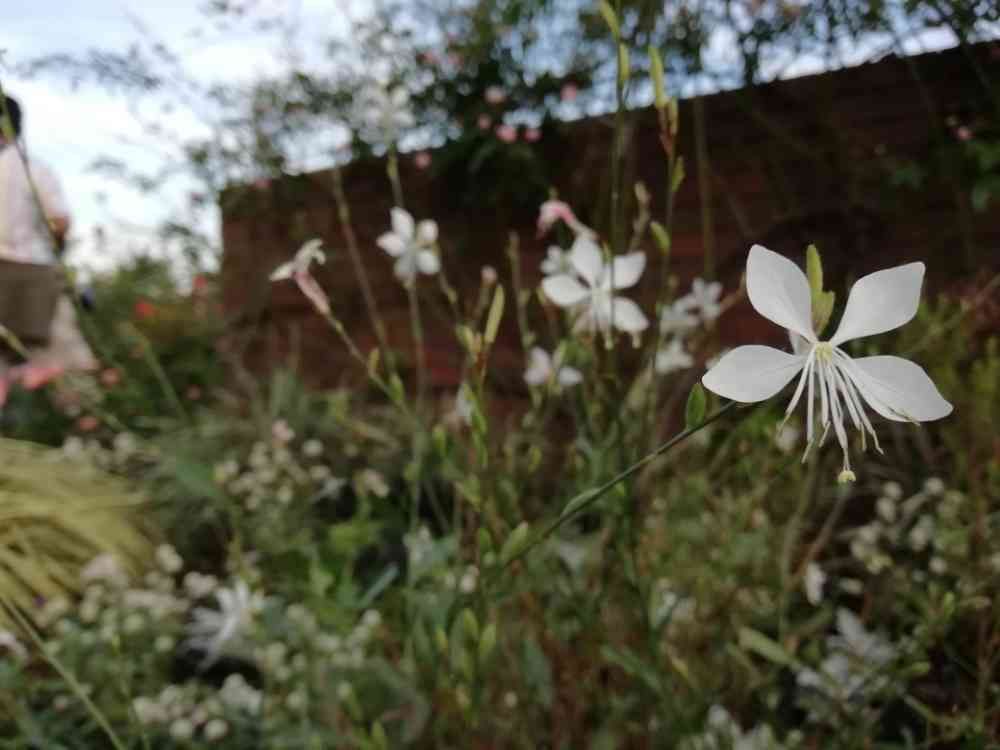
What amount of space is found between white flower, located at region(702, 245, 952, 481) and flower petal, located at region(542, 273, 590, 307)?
0.47 metres

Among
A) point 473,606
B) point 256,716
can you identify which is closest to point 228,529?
point 256,716

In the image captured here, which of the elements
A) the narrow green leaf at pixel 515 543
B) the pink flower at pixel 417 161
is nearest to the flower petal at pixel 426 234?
the narrow green leaf at pixel 515 543

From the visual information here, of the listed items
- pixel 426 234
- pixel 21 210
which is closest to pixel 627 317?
pixel 426 234

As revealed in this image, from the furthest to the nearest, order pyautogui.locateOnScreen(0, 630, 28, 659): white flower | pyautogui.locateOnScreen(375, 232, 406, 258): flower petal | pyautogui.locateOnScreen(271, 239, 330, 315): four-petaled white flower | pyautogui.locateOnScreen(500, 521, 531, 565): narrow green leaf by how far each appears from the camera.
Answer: pyautogui.locateOnScreen(0, 630, 28, 659): white flower < pyautogui.locateOnScreen(375, 232, 406, 258): flower petal < pyautogui.locateOnScreen(271, 239, 330, 315): four-petaled white flower < pyautogui.locateOnScreen(500, 521, 531, 565): narrow green leaf

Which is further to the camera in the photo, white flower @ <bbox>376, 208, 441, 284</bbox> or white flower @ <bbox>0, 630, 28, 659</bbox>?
white flower @ <bbox>0, 630, 28, 659</bbox>

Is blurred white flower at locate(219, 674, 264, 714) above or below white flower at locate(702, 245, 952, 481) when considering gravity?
below

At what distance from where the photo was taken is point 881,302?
0.50m

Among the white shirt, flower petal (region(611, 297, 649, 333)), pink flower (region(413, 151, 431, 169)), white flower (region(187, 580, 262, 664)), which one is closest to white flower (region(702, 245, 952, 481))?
flower petal (region(611, 297, 649, 333))

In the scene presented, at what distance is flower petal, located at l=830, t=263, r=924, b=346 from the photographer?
485 millimetres

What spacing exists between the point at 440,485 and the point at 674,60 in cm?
134

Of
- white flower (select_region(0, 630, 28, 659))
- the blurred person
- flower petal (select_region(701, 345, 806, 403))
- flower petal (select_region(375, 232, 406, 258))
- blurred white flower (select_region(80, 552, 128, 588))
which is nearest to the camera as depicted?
flower petal (select_region(701, 345, 806, 403))

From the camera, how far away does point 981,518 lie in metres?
1.43

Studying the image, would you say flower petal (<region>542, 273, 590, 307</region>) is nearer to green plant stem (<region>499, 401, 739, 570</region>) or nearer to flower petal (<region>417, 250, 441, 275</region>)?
flower petal (<region>417, 250, 441, 275</region>)

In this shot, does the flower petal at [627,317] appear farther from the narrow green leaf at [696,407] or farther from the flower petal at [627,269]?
the narrow green leaf at [696,407]
